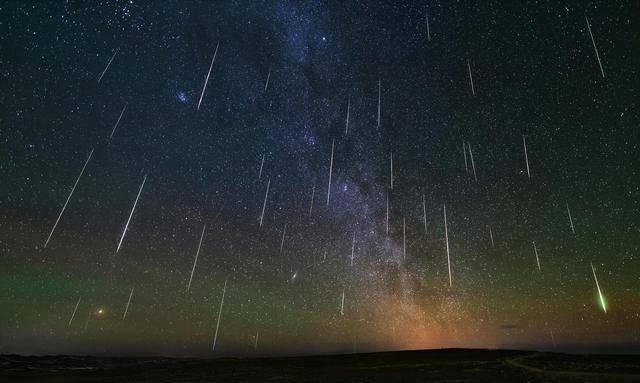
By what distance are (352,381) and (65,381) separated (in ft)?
80.7

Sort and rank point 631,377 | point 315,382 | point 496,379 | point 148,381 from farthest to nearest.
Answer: point 148,381
point 315,382
point 496,379
point 631,377

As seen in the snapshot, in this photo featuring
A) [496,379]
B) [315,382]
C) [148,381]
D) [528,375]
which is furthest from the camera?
[148,381]

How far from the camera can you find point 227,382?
26891 millimetres

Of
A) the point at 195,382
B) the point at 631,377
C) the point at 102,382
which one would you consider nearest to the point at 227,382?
the point at 195,382

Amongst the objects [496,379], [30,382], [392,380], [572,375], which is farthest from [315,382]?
[30,382]

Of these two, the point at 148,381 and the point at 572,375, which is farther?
the point at 148,381

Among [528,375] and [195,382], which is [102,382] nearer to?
[195,382]

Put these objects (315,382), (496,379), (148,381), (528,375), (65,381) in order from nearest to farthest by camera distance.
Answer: (496,379), (528,375), (315,382), (148,381), (65,381)

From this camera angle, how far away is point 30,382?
103 feet

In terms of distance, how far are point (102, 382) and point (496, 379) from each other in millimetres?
29679

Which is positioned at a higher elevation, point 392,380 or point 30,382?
point 392,380

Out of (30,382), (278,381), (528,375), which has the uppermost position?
(528,375)

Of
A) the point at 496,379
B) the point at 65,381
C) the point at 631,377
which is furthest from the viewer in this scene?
the point at 65,381

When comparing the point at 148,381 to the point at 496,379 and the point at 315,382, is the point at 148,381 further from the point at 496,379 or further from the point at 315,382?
the point at 496,379
